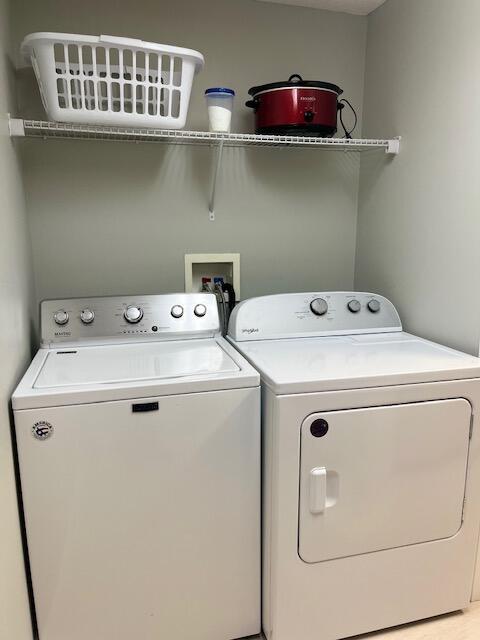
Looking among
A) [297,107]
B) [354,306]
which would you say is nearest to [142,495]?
[354,306]

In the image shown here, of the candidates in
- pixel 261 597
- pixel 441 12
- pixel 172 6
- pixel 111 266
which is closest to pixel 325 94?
pixel 441 12

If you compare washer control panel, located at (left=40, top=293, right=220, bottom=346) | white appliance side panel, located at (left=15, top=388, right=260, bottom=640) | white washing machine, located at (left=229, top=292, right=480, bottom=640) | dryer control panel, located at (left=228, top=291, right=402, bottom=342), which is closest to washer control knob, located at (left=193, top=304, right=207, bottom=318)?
washer control panel, located at (left=40, top=293, right=220, bottom=346)

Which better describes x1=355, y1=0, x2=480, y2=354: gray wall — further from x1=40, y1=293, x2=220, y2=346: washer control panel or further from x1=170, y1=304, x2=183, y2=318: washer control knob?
x1=170, y1=304, x2=183, y2=318: washer control knob

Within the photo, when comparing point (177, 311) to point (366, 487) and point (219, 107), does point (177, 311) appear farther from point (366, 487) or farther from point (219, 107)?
point (366, 487)

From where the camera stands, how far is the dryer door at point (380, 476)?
143 centimetres

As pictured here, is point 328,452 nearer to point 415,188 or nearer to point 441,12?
point 415,188

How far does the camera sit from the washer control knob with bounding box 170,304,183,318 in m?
1.87

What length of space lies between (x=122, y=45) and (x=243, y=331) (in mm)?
1078

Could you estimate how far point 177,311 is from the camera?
1877 millimetres

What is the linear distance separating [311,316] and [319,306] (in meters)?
0.06

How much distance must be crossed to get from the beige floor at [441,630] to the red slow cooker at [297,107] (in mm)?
1877

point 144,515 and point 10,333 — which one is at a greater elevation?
point 10,333

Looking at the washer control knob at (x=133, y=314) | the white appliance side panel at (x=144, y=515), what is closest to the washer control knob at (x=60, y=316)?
the washer control knob at (x=133, y=314)

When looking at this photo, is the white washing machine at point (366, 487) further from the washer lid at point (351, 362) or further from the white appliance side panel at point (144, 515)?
the white appliance side panel at point (144, 515)
